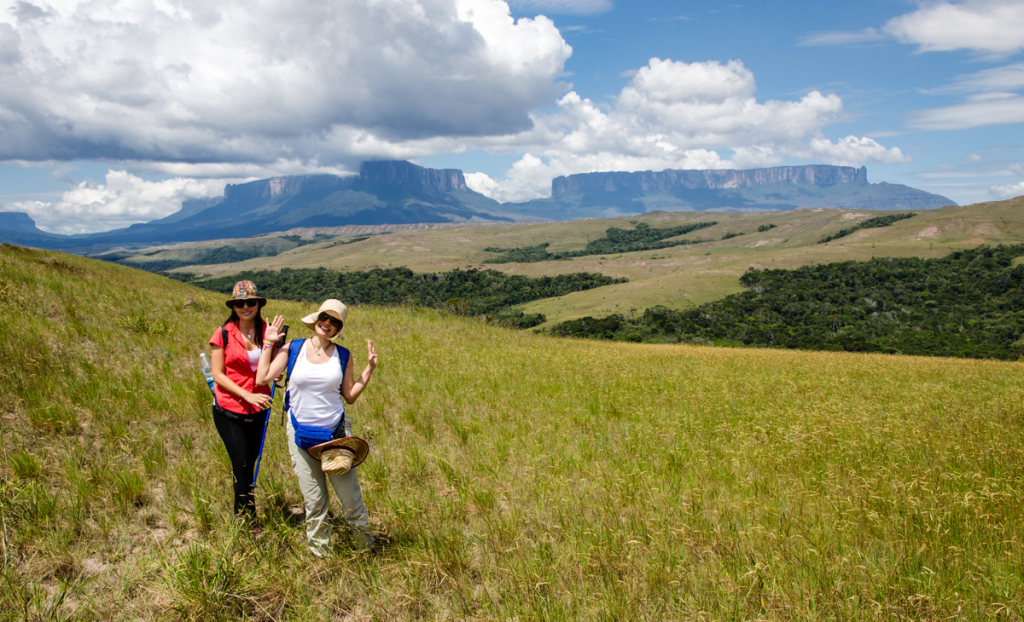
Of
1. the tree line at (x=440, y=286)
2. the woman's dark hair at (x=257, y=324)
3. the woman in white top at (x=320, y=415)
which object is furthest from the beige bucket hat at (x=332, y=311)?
the tree line at (x=440, y=286)

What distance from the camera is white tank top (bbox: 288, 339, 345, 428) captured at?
12.1 ft

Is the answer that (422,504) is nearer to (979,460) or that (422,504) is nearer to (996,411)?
(979,460)

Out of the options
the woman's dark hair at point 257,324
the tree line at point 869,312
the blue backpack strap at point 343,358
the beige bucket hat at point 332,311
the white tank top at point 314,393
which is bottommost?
the tree line at point 869,312

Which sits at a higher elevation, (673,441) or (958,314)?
(673,441)

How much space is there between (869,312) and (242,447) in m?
117

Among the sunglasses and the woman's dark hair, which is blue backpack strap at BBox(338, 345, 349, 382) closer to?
the sunglasses

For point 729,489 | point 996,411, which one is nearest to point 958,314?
point 996,411

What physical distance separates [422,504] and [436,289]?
140334 mm

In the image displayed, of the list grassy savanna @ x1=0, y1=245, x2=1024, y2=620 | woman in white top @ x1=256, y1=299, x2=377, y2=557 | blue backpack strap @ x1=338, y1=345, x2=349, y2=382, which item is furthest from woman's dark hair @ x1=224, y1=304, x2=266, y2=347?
grassy savanna @ x1=0, y1=245, x2=1024, y2=620

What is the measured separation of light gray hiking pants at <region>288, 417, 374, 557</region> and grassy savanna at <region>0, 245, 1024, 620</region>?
0.14 metres

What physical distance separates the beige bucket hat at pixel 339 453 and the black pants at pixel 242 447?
0.84m

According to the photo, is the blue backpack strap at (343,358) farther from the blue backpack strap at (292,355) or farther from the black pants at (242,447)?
the black pants at (242,447)

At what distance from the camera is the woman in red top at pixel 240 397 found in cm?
397

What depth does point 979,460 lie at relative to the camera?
5477 mm
